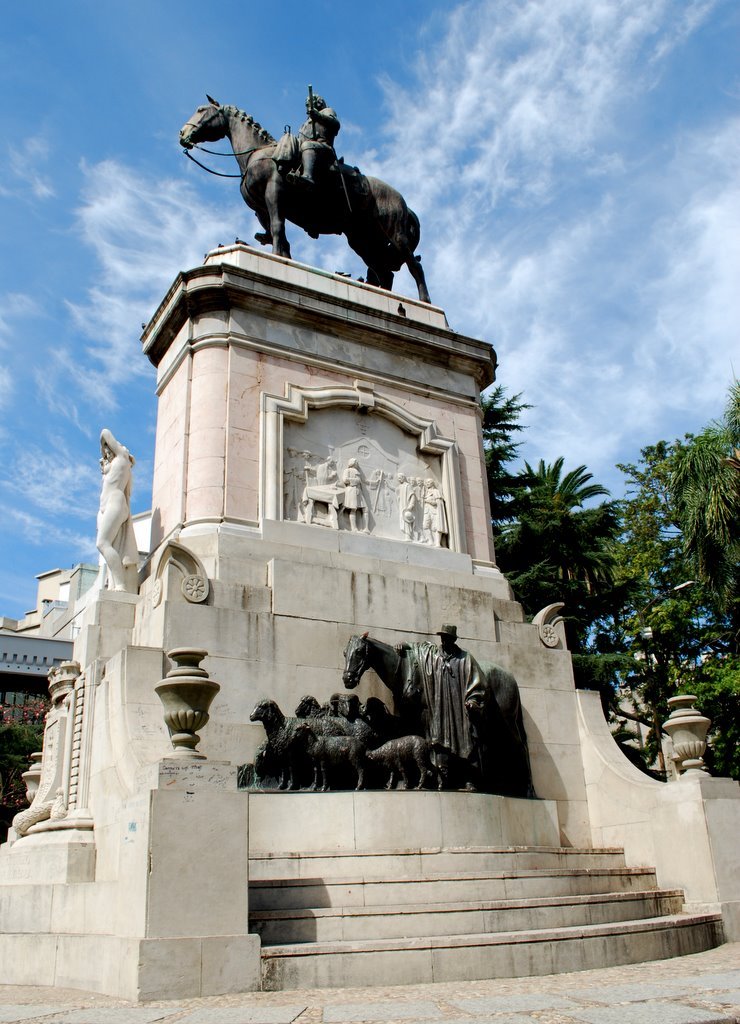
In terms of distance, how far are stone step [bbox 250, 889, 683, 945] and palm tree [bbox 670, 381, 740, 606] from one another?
13386mm

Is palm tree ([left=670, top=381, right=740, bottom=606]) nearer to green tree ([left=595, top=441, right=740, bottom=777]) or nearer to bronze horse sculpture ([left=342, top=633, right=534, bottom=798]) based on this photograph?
green tree ([left=595, top=441, right=740, bottom=777])

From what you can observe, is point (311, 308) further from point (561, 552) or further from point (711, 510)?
point (561, 552)

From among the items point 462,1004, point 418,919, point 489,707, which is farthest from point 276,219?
point 462,1004

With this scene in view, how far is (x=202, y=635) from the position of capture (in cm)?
1168

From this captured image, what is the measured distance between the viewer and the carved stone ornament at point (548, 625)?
14.6 meters

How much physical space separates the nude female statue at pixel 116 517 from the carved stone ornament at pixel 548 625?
615cm

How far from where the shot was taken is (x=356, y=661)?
11500 millimetres

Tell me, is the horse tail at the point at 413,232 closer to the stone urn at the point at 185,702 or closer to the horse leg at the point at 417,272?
the horse leg at the point at 417,272

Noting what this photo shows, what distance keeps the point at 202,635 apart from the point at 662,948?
6.10 m

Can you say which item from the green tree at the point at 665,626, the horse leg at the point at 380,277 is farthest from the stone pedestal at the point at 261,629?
the green tree at the point at 665,626

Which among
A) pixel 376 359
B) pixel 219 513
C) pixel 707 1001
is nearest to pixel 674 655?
pixel 376 359

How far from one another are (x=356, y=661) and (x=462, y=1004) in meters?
5.33

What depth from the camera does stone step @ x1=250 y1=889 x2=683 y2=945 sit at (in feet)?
27.2

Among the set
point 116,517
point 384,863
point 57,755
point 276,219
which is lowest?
point 384,863
